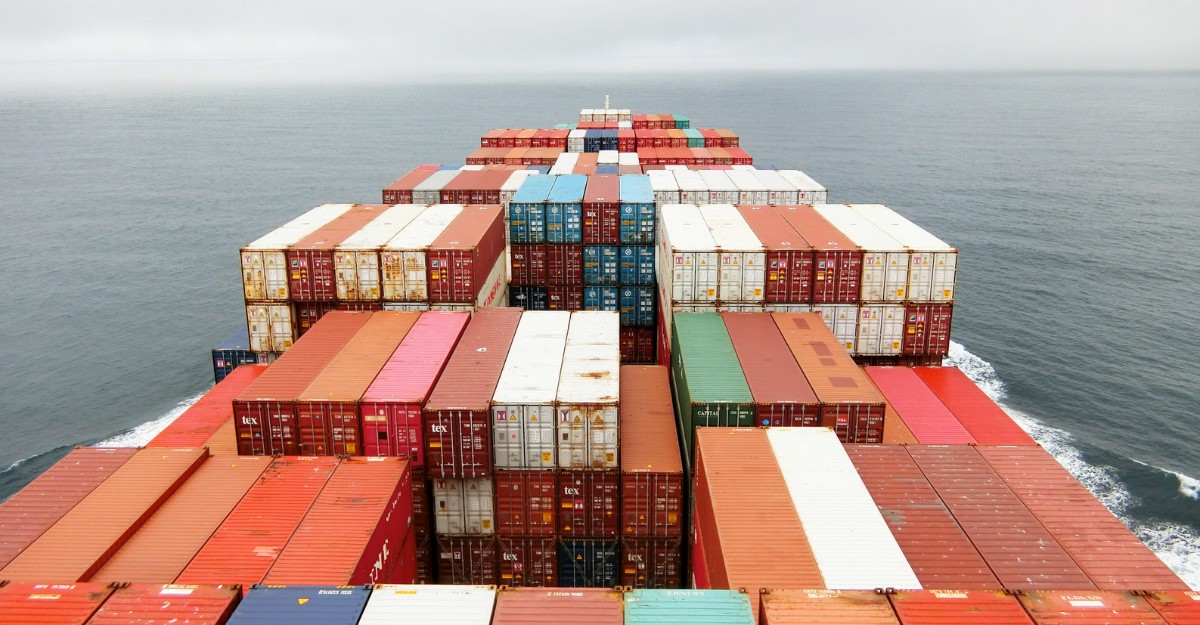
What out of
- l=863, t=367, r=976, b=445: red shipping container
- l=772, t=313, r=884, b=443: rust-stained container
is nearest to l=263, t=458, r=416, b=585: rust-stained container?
l=772, t=313, r=884, b=443: rust-stained container

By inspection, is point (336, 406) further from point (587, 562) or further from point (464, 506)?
point (587, 562)

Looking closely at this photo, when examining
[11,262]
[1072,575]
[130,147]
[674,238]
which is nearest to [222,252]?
[11,262]

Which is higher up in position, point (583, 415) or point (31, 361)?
point (583, 415)

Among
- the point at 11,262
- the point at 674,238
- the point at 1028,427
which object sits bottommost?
the point at 1028,427

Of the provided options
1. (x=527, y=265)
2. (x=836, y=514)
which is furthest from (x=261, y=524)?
(x=527, y=265)

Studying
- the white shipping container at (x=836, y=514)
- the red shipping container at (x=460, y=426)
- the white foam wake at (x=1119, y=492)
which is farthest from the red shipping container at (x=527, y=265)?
the white foam wake at (x=1119, y=492)

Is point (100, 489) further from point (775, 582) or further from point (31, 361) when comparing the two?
point (31, 361)

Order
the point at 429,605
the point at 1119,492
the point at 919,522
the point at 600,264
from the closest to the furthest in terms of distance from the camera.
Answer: the point at 429,605 < the point at 919,522 < the point at 1119,492 < the point at 600,264
